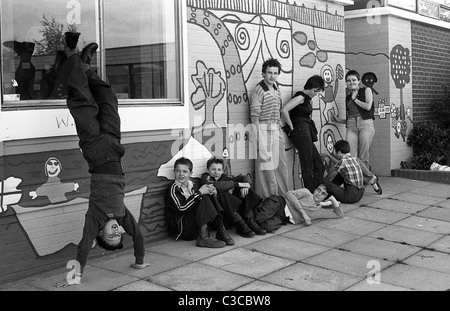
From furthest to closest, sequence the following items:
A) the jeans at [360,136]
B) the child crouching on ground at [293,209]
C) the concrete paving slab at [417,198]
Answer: the jeans at [360,136]
the concrete paving slab at [417,198]
the child crouching on ground at [293,209]

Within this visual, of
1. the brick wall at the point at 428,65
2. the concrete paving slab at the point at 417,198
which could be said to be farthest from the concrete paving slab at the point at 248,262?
the brick wall at the point at 428,65

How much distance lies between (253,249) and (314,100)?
3.48m

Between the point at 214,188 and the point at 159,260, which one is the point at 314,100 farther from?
the point at 159,260

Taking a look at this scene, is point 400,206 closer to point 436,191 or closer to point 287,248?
point 436,191

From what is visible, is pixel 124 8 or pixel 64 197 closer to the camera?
pixel 64 197

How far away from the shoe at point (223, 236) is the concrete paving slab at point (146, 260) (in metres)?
0.67

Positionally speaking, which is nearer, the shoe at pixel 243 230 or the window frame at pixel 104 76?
the window frame at pixel 104 76

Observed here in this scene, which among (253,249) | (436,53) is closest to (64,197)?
(253,249)

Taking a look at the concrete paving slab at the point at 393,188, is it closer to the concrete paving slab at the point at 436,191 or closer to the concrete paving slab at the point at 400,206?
the concrete paving slab at the point at 436,191

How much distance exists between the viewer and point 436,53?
11.8 metres

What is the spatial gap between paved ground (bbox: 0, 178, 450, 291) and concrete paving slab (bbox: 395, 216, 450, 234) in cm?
A: 1

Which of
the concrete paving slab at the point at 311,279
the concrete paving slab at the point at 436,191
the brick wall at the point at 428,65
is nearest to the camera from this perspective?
the concrete paving slab at the point at 311,279

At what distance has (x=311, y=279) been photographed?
5.07 meters

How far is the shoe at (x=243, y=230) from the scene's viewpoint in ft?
20.9
